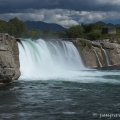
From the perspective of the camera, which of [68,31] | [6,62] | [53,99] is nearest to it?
[53,99]

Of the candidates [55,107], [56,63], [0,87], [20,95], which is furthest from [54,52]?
[55,107]

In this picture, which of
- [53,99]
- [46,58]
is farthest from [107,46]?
[53,99]

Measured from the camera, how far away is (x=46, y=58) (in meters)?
34.8

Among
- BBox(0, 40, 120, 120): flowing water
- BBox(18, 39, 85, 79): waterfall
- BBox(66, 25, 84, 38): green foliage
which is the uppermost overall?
BBox(66, 25, 84, 38): green foliage

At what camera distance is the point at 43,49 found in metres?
35.3

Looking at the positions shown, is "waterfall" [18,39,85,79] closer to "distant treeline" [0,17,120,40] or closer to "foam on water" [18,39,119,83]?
"foam on water" [18,39,119,83]

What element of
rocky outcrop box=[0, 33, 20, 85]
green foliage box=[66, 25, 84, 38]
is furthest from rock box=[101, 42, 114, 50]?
green foliage box=[66, 25, 84, 38]

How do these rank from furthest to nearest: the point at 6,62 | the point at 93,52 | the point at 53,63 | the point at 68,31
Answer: the point at 68,31
the point at 93,52
the point at 53,63
the point at 6,62

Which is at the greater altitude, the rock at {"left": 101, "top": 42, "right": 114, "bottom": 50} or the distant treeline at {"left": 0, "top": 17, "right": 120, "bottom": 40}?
the distant treeline at {"left": 0, "top": 17, "right": 120, "bottom": 40}

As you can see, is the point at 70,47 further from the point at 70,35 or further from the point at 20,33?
the point at 20,33

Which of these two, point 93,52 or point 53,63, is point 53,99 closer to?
point 53,63

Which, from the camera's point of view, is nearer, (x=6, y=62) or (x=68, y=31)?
(x=6, y=62)

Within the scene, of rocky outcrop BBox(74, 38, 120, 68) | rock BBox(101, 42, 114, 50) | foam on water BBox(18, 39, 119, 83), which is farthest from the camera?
rock BBox(101, 42, 114, 50)

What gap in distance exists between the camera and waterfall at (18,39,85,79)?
98.7 ft
